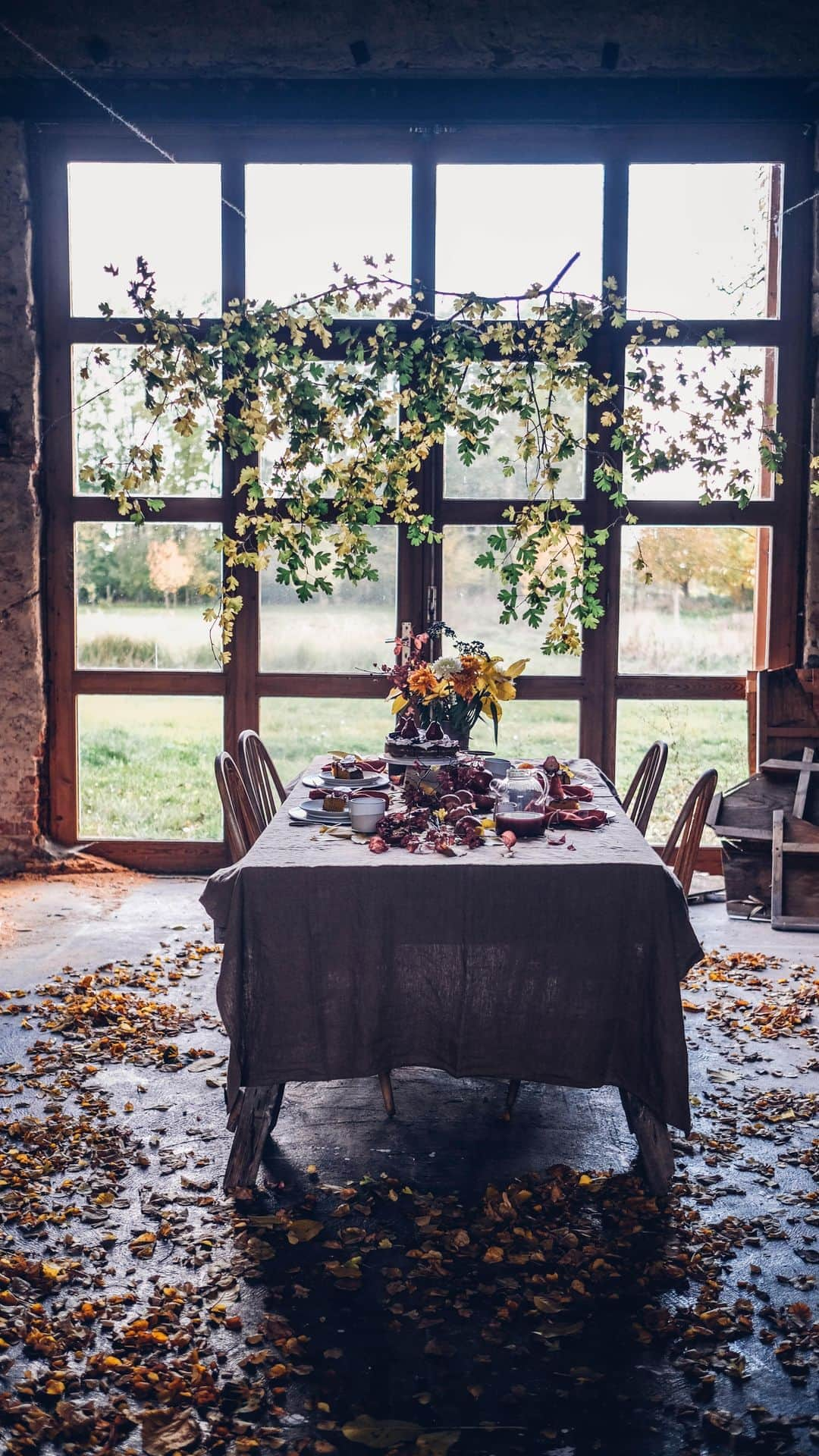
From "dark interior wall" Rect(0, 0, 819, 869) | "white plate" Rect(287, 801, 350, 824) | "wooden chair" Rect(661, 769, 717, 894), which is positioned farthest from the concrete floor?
"dark interior wall" Rect(0, 0, 819, 869)

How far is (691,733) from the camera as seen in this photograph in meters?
5.89

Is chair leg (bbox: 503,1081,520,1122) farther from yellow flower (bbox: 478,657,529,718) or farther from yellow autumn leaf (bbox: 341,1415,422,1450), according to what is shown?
yellow autumn leaf (bbox: 341,1415,422,1450)

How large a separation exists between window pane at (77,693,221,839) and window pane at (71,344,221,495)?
109cm

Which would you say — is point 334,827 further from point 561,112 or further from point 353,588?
point 561,112

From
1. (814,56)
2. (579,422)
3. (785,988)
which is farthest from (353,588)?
(814,56)

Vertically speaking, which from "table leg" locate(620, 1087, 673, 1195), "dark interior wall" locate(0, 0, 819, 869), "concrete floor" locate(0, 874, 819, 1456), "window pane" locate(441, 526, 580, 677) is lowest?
"concrete floor" locate(0, 874, 819, 1456)

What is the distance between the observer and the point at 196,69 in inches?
218

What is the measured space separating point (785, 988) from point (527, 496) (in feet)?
8.80

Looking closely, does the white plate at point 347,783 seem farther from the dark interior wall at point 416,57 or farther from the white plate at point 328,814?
the dark interior wall at point 416,57

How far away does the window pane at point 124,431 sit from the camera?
18.9ft

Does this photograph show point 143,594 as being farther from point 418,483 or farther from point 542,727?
point 542,727

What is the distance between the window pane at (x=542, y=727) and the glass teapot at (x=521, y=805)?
2.14 m

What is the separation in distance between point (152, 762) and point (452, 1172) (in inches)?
140

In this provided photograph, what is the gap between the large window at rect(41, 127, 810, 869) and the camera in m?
5.66
